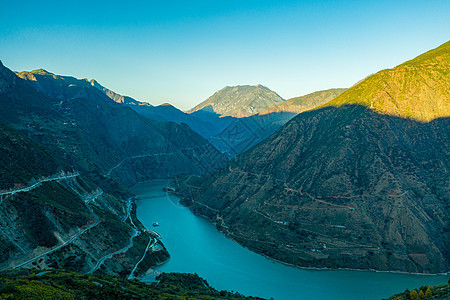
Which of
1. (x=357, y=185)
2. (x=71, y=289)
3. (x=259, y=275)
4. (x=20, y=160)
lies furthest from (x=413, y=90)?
(x=20, y=160)

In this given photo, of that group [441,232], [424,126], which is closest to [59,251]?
[441,232]

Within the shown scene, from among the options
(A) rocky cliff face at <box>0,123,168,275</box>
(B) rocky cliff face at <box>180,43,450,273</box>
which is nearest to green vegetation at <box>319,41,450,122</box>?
(B) rocky cliff face at <box>180,43,450,273</box>

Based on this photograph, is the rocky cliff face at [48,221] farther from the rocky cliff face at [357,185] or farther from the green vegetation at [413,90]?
the green vegetation at [413,90]

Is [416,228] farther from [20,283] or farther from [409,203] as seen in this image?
[20,283]

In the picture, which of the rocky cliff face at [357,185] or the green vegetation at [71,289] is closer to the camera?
the green vegetation at [71,289]

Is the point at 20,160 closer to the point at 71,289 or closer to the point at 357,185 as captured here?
the point at 71,289

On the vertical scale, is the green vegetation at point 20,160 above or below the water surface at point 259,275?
above

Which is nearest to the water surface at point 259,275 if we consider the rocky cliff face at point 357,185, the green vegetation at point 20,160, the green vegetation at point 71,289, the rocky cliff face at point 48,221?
the rocky cliff face at point 357,185
